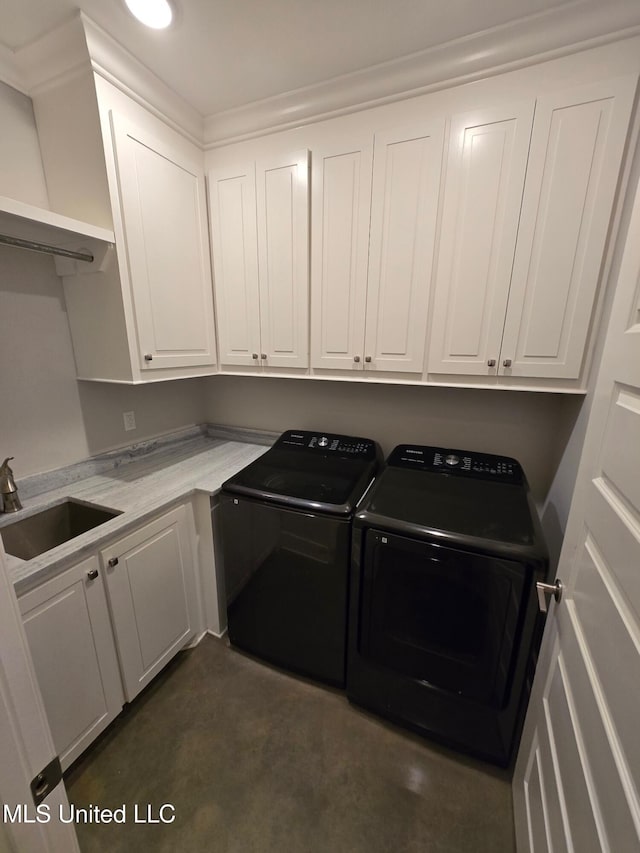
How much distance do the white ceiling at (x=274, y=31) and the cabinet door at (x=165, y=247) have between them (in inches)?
10.6

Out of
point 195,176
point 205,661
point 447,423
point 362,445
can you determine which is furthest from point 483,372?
point 205,661

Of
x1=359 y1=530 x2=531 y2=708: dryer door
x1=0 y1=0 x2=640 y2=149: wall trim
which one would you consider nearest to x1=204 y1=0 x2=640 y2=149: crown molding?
x1=0 y1=0 x2=640 y2=149: wall trim

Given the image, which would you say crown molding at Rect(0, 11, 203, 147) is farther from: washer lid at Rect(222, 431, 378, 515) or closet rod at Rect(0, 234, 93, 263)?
washer lid at Rect(222, 431, 378, 515)

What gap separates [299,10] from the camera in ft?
3.60

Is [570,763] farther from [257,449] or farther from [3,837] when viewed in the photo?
[257,449]

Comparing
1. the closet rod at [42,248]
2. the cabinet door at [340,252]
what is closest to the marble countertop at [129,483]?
the cabinet door at [340,252]

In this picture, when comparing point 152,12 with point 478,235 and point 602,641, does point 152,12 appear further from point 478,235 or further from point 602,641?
point 602,641

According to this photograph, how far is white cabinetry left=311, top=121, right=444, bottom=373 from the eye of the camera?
137 cm

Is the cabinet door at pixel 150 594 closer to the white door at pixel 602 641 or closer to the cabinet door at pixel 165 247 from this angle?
the cabinet door at pixel 165 247

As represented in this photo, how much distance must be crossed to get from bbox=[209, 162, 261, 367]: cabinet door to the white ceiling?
0.37m

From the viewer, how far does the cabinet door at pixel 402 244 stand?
134 cm

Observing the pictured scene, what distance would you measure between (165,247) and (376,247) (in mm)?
971

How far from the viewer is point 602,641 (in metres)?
0.65

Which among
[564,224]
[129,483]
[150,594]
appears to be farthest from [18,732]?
[564,224]
